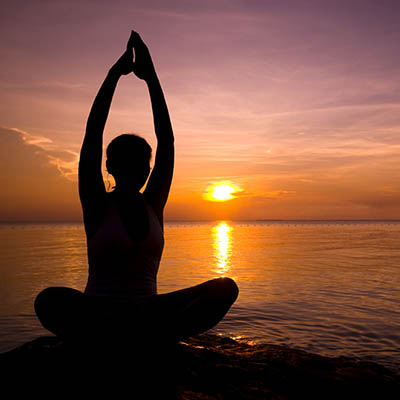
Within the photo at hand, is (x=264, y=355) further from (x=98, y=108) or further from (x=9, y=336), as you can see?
(x=9, y=336)

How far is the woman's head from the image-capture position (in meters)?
2.82

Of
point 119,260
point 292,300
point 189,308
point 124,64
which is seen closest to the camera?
point 119,260

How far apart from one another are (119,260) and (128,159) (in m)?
0.82

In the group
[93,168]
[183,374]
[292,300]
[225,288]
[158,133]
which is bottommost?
[292,300]

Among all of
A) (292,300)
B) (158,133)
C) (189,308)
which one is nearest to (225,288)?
(189,308)

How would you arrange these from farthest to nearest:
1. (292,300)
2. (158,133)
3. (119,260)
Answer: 1. (292,300)
2. (158,133)
3. (119,260)

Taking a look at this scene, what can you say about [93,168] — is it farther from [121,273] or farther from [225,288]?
[225,288]

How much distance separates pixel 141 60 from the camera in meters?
3.32

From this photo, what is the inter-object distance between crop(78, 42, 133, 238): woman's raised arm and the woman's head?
0.14 meters

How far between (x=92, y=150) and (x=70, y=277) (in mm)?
13060

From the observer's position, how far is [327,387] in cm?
351

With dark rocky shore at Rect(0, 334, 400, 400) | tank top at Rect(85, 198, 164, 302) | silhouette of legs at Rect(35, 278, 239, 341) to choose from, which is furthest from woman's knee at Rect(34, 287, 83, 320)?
dark rocky shore at Rect(0, 334, 400, 400)

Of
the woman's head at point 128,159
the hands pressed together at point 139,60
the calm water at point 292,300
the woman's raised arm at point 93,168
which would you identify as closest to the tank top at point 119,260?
the woman's raised arm at point 93,168

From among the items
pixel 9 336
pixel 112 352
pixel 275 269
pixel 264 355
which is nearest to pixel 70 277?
pixel 9 336
